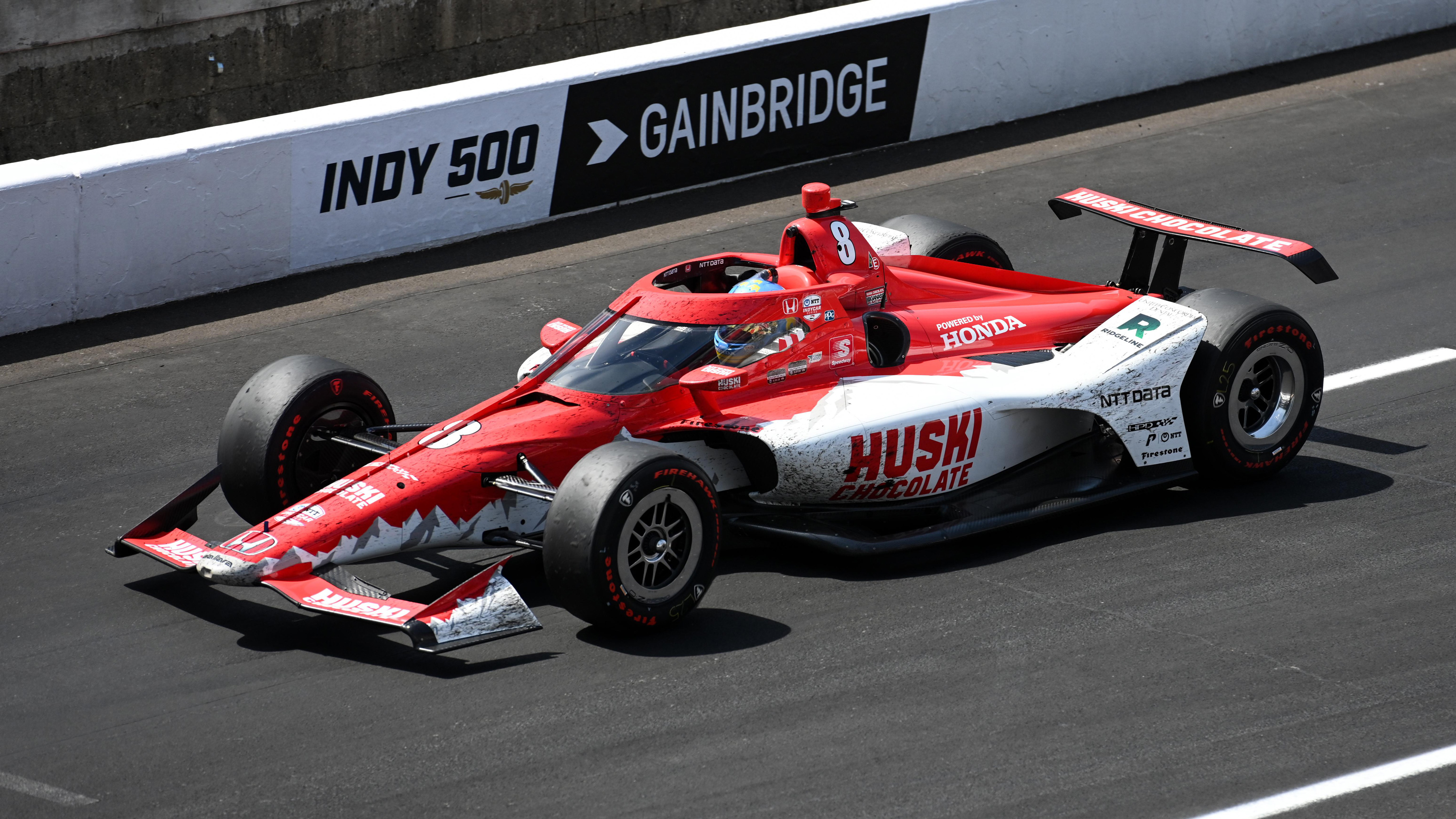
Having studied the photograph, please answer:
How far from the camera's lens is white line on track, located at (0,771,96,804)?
6402 mm

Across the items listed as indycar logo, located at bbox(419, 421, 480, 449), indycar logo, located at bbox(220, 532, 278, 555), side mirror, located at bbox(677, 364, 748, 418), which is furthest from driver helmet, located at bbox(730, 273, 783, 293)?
indycar logo, located at bbox(220, 532, 278, 555)

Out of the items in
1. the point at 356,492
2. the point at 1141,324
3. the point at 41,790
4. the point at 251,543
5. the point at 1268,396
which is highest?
the point at 1141,324

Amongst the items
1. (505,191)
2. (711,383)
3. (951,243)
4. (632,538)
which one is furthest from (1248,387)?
(505,191)

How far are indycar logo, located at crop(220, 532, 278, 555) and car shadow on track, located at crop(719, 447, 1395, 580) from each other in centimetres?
220

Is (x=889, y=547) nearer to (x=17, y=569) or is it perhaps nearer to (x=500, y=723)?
(x=500, y=723)

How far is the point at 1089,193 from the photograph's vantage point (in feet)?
33.6

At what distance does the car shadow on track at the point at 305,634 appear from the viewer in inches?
289

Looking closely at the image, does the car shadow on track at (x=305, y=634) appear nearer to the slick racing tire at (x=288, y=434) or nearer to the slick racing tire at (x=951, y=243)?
the slick racing tire at (x=288, y=434)

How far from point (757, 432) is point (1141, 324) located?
2286 millimetres

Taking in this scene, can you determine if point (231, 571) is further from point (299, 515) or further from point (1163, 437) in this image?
point (1163, 437)

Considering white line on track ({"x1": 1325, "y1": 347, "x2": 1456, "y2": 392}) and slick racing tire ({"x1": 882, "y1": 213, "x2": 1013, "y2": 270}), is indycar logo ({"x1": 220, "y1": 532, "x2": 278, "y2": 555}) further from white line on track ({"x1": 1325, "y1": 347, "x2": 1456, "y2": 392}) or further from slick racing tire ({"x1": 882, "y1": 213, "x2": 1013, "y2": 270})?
white line on track ({"x1": 1325, "y1": 347, "x2": 1456, "y2": 392})

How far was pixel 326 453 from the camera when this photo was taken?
28.1ft

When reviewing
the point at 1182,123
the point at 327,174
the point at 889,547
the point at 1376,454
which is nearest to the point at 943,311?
the point at 889,547

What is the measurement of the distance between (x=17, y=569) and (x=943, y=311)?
16.3ft
